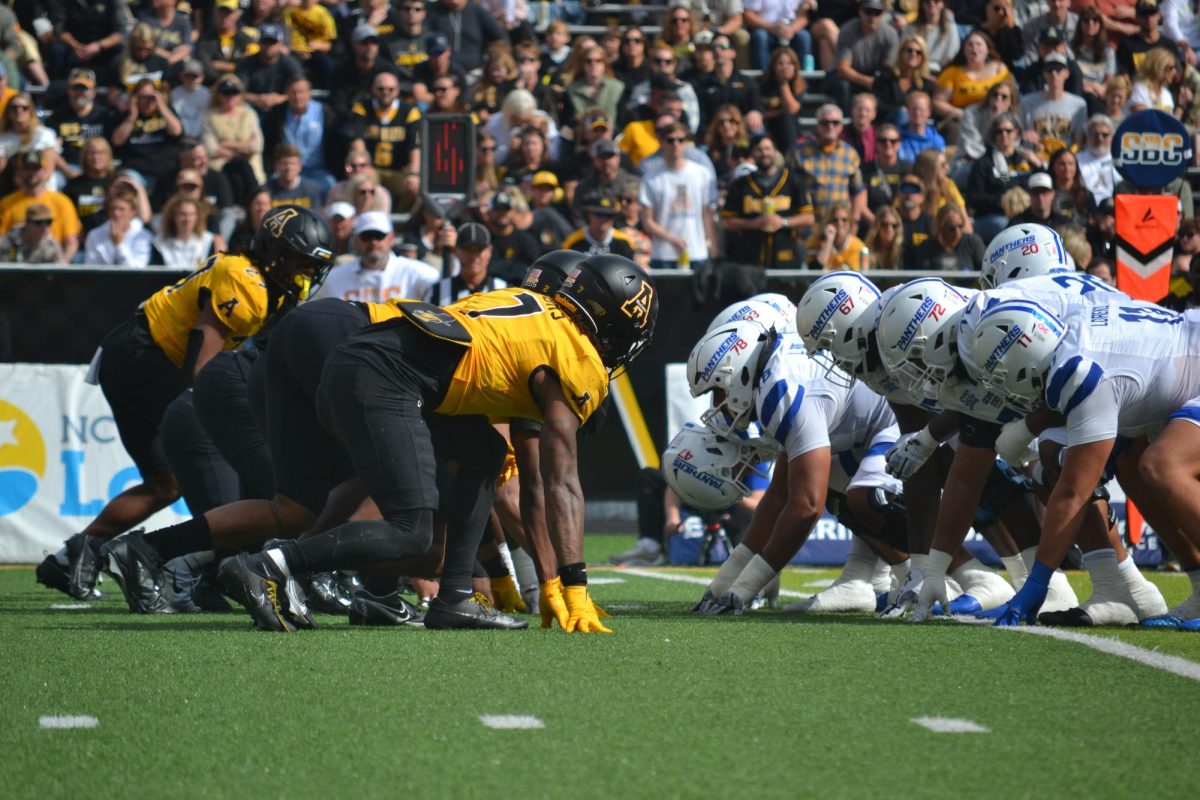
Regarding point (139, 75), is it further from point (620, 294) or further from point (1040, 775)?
point (1040, 775)

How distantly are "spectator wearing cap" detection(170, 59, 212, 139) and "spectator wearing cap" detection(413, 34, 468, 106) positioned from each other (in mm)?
1970

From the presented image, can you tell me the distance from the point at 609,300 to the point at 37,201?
848 centimetres

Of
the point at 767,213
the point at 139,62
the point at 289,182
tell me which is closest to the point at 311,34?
the point at 139,62

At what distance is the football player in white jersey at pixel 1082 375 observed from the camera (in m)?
6.62

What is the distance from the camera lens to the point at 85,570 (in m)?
8.48

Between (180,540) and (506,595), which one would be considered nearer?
(180,540)

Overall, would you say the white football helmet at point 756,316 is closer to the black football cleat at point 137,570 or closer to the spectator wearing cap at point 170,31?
the black football cleat at point 137,570

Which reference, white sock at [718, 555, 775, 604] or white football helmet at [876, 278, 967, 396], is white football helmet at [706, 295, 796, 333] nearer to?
white football helmet at [876, 278, 967, 396]

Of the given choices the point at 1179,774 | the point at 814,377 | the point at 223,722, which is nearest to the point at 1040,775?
the point at 1179,774

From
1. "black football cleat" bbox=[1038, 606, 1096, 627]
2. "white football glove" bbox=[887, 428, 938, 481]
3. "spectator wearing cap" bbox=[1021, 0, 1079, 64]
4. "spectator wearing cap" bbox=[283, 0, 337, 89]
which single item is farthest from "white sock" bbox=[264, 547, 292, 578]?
"spectator wearing cap" bbox=[1021, 0, 1079, 64]

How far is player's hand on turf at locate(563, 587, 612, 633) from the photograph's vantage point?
Answer: 21.9 feet

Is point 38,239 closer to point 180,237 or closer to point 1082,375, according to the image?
point 180,237

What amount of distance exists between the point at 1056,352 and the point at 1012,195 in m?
8.39

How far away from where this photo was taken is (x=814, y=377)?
8.34 m
